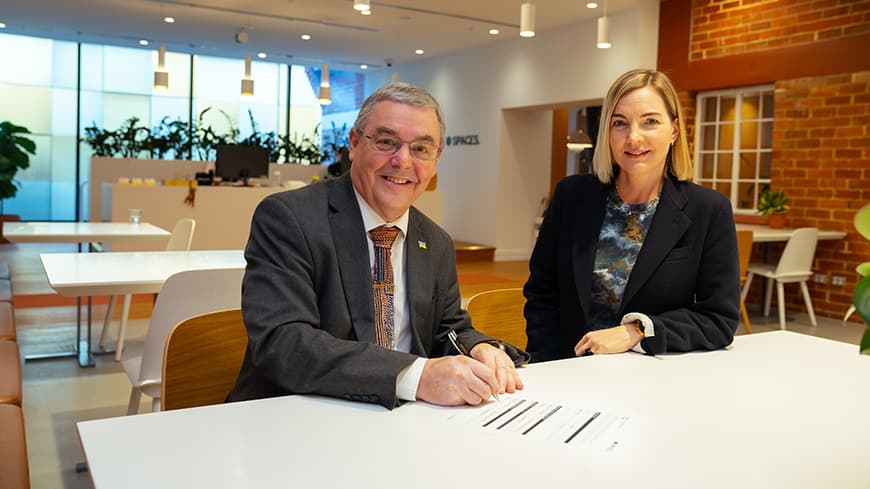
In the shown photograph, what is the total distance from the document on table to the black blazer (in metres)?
0.55

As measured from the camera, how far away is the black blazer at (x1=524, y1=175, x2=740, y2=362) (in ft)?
6.11

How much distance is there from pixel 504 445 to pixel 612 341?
0.75 metres

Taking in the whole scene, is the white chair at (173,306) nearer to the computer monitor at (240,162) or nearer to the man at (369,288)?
the man at (369,288)

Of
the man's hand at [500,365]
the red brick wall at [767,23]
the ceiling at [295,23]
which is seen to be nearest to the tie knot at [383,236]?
the man's hand at [500,365]

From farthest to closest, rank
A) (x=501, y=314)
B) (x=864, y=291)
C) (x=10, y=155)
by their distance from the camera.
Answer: (x=10, y=155), (x=501, y=314), (x=864, y=291)

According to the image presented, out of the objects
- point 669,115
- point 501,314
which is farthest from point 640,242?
point 501,314

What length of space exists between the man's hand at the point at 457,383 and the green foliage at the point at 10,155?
520 inches

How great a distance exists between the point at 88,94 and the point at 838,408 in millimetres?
15211

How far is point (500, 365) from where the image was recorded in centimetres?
146

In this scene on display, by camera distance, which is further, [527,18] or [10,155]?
[10,155]

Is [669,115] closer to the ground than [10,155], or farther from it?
closer to the ground

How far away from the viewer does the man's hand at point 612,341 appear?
178 cm

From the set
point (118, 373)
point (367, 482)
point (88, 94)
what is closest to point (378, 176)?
point (367, 482)

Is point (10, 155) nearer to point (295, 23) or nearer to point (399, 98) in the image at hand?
point (295, 23)
